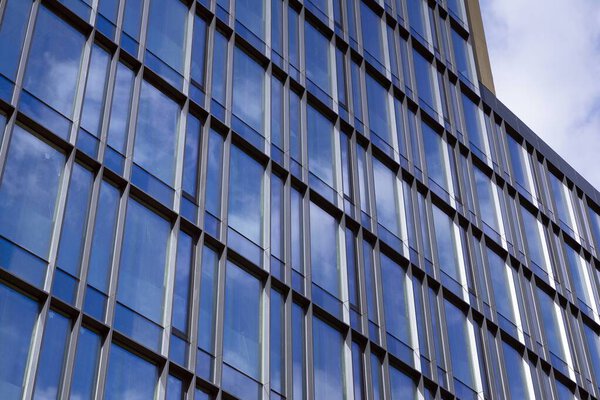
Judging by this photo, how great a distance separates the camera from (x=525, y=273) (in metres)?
Answer: 46.2

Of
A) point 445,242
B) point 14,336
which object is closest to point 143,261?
point 14,336

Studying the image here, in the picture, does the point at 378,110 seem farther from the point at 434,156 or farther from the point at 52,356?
the point at 52,356

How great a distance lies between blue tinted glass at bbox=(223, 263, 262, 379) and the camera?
30.6m

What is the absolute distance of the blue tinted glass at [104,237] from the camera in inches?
1105

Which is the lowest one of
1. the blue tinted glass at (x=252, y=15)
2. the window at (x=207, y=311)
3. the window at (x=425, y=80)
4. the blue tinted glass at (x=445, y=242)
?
the window at (x=207, y=311)

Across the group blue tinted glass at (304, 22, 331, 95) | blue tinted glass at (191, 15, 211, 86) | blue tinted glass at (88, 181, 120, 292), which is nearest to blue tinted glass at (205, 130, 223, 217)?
blue tinted glass at (191, 15, 211, 86)

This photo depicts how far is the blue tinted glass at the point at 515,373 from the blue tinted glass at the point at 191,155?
14.5 metres

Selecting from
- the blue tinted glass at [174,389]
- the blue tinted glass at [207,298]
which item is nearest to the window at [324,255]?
the blue tinted glass at [207,298]

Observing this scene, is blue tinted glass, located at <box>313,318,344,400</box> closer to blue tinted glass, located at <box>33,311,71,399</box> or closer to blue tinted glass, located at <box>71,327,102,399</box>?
blue tinted glass, located at <box>71,327,102,399</box>

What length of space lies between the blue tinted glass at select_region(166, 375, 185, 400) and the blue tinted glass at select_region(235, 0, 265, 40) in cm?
1422

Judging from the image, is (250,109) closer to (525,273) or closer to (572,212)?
(525,273)

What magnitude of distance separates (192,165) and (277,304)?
14.8 feet

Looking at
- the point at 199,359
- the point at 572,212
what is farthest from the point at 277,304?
the point at 572,212

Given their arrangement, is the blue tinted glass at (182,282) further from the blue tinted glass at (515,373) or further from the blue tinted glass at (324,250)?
the blue tinted glass at (515,373)
